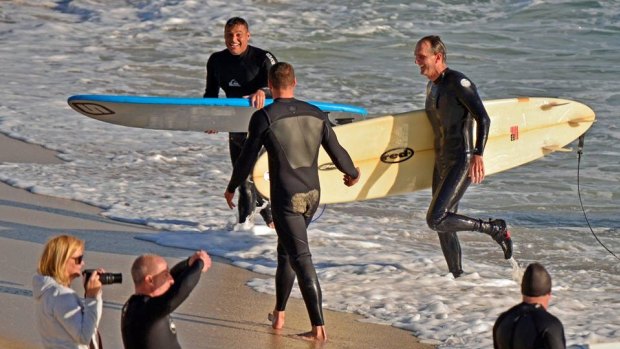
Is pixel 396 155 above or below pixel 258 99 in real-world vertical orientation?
below

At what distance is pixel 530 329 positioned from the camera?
4195 mm

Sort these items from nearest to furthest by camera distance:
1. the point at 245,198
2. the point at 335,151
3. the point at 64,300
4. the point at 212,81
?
the point at 64,300
the point at 335,151
the point at 212,81
the point at 245,198

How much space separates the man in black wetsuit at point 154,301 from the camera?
452 centimetres

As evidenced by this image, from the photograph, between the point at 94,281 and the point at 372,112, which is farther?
the point at 372,112

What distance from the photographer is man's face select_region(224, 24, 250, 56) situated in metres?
8.85

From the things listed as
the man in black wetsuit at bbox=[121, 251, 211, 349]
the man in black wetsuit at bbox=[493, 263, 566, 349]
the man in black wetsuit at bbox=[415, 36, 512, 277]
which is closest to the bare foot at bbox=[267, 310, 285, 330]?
the man in black wetsuit at bbox=[415, 36, 512, 277]

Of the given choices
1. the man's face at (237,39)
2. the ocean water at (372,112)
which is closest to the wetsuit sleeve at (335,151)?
the ocean water at (372,112)

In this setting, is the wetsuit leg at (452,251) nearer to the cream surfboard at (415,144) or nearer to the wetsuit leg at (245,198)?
the cream surfboard at (415,144)

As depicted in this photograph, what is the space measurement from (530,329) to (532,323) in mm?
22

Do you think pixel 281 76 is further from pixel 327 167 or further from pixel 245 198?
pixel 245 198

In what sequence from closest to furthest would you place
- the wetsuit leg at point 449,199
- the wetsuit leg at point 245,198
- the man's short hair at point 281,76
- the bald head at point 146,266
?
the bald head at point 146,266 < the man's short hair at point 281,76 < the wetsuit leg at point 449,199 < the wetsuit leg at point 245,198

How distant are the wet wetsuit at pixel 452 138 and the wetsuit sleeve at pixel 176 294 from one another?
10.3ft

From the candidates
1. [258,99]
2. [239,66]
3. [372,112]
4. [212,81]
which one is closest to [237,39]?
[239,66]

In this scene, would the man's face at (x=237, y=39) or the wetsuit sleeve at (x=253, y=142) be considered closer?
the wetsuit sleeve at (x=253, y=142)
